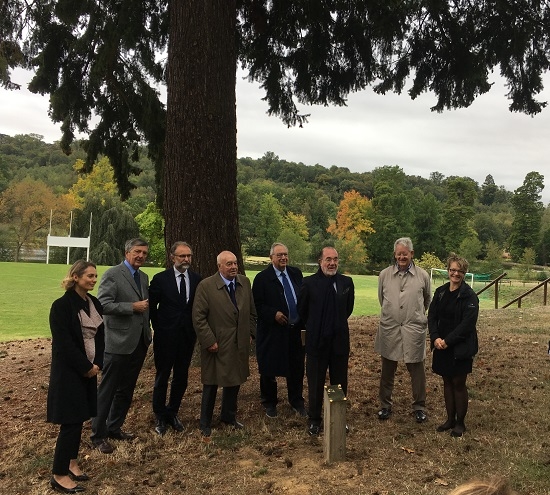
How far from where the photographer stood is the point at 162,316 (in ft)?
15.7

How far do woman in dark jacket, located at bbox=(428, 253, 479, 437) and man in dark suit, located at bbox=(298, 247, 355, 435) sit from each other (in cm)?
87

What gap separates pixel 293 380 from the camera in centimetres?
536

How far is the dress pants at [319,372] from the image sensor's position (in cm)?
482

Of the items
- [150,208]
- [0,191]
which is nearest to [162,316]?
[150,208]

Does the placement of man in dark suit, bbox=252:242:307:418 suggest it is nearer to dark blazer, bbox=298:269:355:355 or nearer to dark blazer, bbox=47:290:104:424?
dark blazer, bbox=298:269:355:355

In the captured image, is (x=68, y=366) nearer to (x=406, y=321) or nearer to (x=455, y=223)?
(x=406, y=321)

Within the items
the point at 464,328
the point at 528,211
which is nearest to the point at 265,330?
the point at 464,328

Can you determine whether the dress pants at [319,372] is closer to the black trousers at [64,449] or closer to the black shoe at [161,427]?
the black shoe at [161,427]

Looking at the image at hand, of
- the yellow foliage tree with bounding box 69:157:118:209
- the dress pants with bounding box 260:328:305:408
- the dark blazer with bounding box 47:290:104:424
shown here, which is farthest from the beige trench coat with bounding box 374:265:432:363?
the yellow foliage tree with bounding box 69:157:118:209

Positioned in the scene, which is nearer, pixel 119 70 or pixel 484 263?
pixel 119 70

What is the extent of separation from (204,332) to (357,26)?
5769mm

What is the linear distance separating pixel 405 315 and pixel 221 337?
5.97ft

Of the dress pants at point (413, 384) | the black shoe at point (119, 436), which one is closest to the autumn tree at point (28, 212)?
the black shoe at point (119, 436)

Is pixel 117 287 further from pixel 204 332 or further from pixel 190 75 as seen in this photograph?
pixel 190 75
